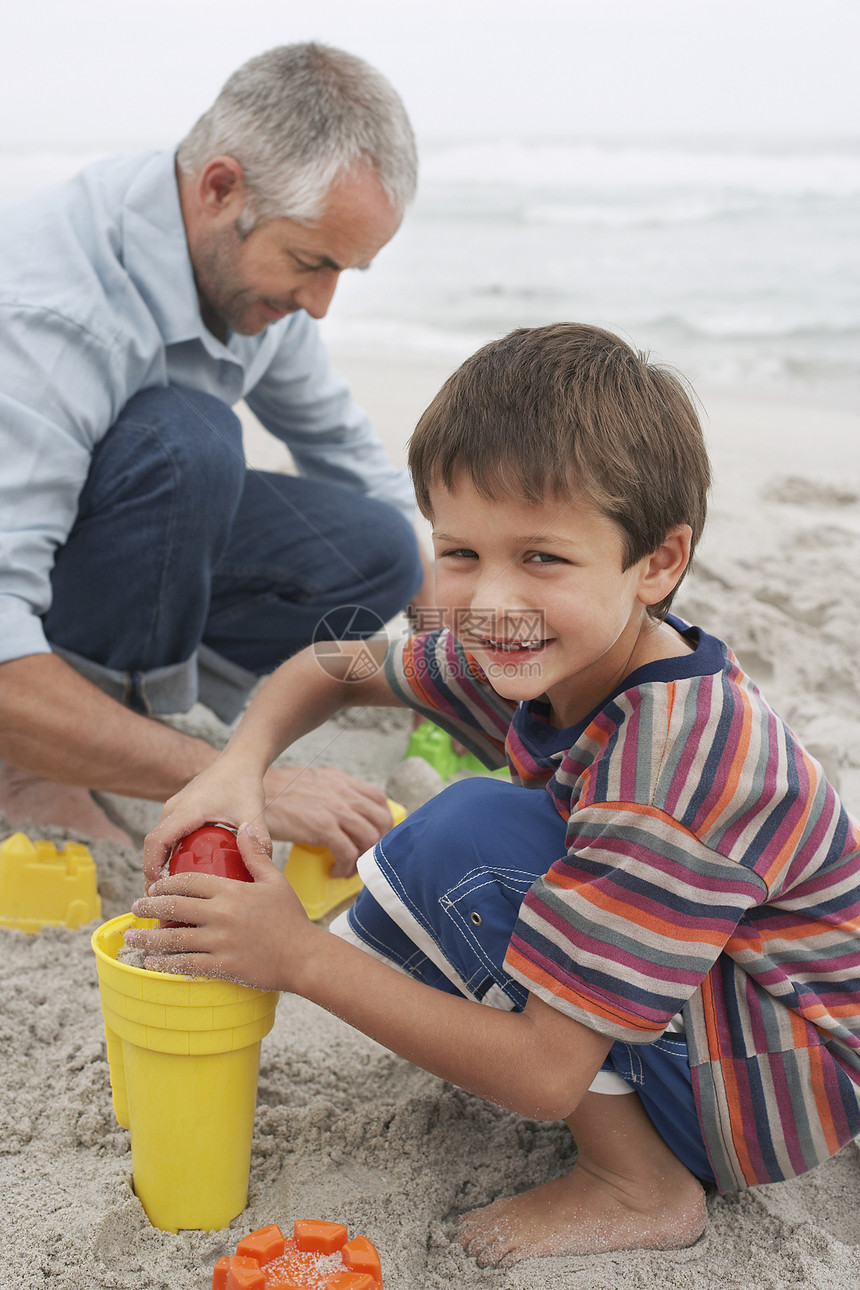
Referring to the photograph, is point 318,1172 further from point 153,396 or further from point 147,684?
point 153,396

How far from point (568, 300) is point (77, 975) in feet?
36.0

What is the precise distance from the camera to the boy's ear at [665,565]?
120cm

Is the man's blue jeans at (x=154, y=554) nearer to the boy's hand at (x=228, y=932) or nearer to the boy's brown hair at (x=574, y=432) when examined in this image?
the boy's brown hair at (x=574, y=432)

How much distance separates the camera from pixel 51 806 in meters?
1.96

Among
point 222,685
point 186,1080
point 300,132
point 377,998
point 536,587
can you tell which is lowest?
point 222,685

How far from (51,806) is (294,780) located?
1.84ft

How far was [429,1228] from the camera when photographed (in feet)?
3.88

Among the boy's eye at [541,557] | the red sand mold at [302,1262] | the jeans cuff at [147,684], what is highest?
the boy's eye at [541,557]

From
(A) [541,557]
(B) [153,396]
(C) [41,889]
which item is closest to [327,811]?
(C) [41,889]

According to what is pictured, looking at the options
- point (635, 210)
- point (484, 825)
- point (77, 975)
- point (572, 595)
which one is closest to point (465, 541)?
point (572, 595)

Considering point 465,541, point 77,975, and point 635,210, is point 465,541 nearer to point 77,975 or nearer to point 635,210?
point 77,975

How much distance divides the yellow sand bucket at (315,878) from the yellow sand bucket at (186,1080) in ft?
1.93

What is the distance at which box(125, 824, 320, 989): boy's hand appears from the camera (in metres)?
1.05
